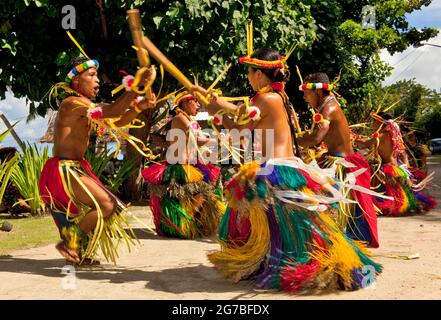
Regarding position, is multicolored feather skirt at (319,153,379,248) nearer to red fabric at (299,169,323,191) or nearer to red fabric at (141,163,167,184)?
red fabric at (299,169,323,191)

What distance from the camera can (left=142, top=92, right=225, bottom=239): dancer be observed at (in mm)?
6199

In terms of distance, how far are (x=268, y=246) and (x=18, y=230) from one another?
439 centimetres

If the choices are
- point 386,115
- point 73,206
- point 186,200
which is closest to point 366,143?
point 386,115

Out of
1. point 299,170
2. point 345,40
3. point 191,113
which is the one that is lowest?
point 299,170

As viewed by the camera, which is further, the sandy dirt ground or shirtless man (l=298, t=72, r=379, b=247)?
shirtless man (l=298, t=72, r=379, b=247)

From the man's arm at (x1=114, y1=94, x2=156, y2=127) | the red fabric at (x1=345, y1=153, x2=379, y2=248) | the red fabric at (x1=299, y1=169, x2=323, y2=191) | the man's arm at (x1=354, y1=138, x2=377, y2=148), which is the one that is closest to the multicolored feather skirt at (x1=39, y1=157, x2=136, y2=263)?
the man's arm at (x1=114, y1=94, x2=156, y2=127)

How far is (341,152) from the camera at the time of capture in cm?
532

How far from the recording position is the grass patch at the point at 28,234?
591cm

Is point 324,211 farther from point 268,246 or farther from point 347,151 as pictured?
point 347,151

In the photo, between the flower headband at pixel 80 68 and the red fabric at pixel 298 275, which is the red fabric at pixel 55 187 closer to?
the flower headband at pixel 80 68

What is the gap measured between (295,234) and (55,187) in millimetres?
2009

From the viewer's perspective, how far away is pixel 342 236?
3770mm

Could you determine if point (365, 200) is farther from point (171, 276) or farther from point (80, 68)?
point (80, 68)
